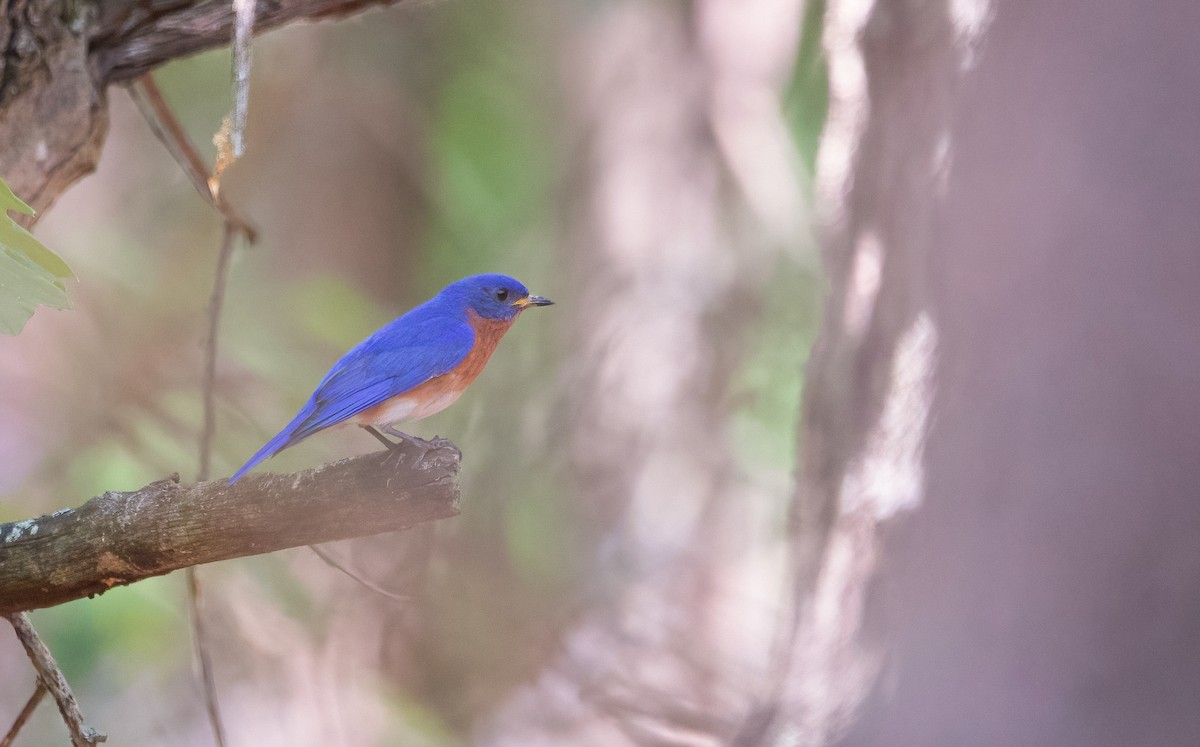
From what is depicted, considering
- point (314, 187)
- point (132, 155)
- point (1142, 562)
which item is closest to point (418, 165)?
point (314, 187)

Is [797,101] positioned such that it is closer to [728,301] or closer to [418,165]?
[728,301]

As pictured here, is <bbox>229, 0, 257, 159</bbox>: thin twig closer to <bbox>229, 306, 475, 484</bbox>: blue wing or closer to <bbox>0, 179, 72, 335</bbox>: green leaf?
<bbox>0, 179, 72, 335</bbox>: green leaf

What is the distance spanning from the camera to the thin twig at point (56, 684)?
260 centimetres

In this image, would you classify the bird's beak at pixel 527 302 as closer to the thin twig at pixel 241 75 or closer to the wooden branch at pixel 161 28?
the wooden branch at pixel 161 28

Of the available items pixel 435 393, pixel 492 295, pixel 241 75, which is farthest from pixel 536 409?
pixel 241 75

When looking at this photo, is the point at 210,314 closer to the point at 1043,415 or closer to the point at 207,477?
the point at 207,477

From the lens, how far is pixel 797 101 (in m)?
8.02

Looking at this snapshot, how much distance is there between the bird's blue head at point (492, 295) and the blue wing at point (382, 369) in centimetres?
18

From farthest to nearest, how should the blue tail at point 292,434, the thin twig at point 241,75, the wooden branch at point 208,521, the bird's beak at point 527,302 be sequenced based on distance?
1. the bird's beak at point 527,302
2. the blue tail at point 292,434
3. the thin twig at point 241,75
4. the wooden branch at point 208,521

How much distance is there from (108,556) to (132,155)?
7.49 m

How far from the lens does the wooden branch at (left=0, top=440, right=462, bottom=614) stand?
2.44 metres

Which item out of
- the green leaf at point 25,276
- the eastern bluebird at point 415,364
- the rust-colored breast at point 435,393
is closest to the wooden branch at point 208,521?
the eastern bluebird at point 415,364

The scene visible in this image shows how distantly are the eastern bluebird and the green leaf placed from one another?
2.50 feet

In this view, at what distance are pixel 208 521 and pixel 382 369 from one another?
934 millimetres
